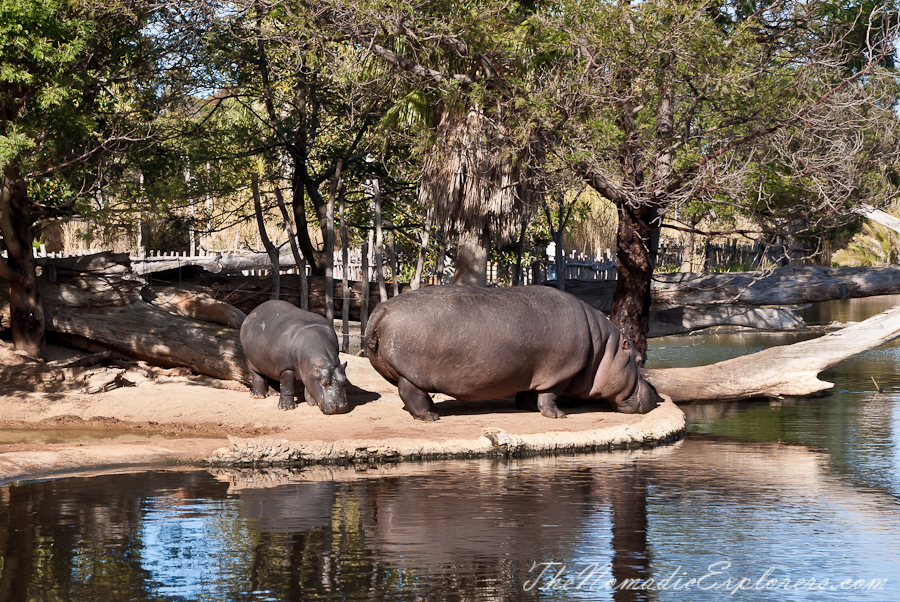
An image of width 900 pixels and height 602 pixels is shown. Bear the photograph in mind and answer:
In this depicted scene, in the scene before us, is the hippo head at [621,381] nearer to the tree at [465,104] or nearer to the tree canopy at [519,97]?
the tree canopy at [519,97]

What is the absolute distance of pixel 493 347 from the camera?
35.1 ft

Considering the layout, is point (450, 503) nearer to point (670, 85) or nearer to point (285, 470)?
Answer: point (285, 470)

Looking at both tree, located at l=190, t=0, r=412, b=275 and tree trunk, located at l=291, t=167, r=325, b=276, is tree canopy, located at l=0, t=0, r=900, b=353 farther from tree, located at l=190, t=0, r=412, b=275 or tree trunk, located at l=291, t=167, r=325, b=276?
tree trunk, located at l=291, t=167, r=325, b=276

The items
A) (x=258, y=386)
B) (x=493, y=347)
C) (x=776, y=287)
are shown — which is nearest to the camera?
(x=493, y=347)

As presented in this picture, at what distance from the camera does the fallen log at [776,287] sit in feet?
55.0

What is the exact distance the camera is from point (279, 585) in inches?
222

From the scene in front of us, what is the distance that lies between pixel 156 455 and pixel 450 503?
3564 mm

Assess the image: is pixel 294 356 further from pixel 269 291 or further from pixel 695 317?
pixel 695 317

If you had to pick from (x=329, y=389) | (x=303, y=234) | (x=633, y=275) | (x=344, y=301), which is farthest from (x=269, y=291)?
(x=633, y=275)

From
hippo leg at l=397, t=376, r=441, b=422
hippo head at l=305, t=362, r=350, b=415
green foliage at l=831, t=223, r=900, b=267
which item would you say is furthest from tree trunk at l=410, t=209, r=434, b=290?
green foliage at l=831, t=223, r=900, b=267

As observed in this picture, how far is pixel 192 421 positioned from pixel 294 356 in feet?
4.98

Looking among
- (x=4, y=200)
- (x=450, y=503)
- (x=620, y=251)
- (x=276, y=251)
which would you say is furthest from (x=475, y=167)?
(x=450, y=503)

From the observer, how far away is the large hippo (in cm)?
1058

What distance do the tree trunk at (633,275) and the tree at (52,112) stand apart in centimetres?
755
